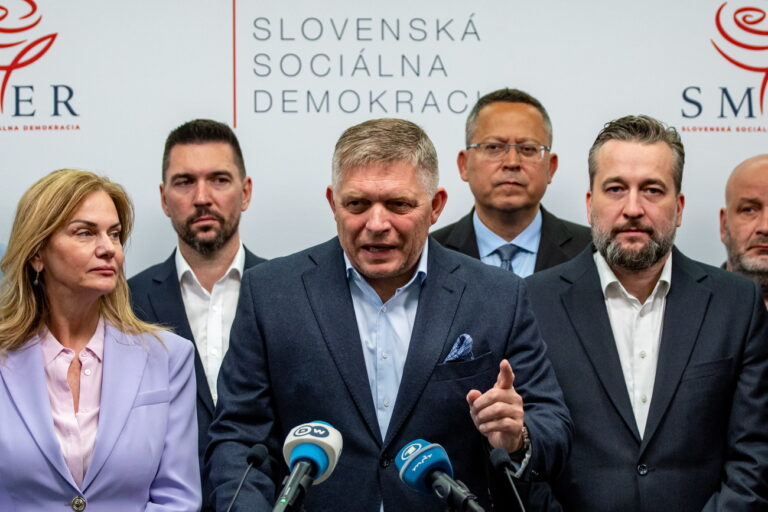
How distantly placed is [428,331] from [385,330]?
15cm

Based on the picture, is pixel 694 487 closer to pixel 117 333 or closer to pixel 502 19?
pixel 117 333

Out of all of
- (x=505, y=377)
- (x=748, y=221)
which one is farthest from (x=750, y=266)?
(x=505, y=377)

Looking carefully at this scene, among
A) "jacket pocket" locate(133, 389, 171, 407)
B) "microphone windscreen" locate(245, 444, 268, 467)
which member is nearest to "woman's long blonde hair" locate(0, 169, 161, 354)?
"jacket pocket" locate(133, 389, 171, 407)

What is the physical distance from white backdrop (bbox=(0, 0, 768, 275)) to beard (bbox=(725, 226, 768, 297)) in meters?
0.45

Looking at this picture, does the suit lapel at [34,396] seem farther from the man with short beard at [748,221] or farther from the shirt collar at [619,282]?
the man with short beard at [748,221]

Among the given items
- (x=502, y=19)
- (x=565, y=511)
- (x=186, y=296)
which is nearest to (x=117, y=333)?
(x=186, y=296)

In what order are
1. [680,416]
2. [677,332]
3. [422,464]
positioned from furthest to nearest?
[677,332] → [680,416] → [422,464]

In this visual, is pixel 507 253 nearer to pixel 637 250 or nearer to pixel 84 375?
pixel 637 250

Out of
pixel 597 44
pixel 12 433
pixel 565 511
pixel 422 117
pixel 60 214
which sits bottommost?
pixel 565 511

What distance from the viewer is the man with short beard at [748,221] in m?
4.86

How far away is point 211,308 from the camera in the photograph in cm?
477

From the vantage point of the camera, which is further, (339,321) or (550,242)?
(550,242)

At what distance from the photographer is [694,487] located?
12.4 ft

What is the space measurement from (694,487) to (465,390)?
99cm
